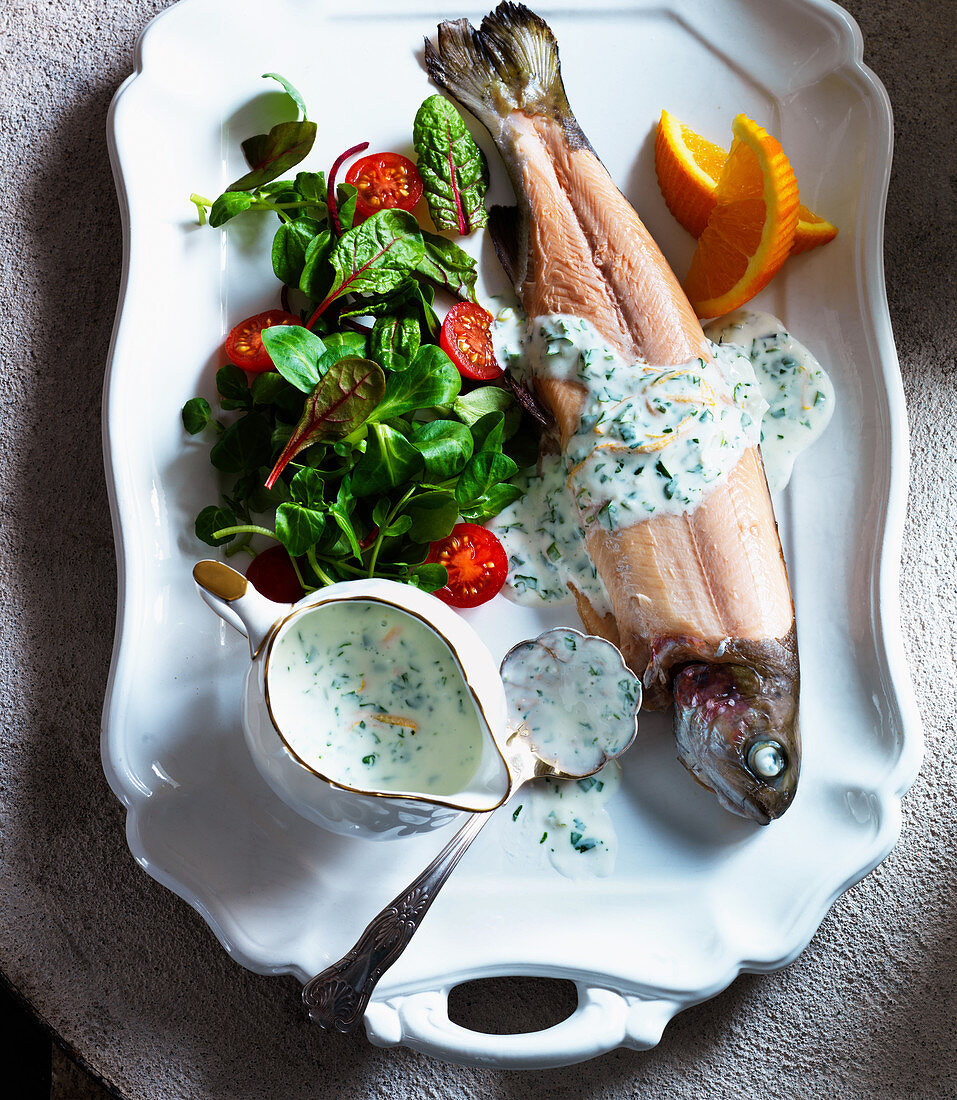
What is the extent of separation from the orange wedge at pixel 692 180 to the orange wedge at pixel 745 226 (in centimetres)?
3

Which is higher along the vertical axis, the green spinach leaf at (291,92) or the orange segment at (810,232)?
the green spinach leaf at (291,92)

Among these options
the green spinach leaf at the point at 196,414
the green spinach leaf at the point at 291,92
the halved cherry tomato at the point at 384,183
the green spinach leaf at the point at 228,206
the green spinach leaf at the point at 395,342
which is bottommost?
the green spinach leaf at the point at 196,414

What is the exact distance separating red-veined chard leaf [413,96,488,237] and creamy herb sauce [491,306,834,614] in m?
0.20

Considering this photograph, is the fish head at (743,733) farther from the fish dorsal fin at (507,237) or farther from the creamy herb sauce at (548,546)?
the fish dorsal fin at (507,237)

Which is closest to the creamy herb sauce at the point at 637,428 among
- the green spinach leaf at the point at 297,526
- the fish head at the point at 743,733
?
the fish head at the point at 743,733

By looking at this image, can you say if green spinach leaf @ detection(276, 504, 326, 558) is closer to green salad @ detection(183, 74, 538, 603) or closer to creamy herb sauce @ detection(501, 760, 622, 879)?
green salad @ detection(183, 74, 538, 603)

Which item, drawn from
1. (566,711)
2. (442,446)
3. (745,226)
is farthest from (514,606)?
(745,226)

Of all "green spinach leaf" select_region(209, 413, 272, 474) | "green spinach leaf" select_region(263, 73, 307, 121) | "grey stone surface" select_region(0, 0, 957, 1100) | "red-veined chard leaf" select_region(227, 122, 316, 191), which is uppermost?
"green spinach leaf" select_region(263, 73, 307, 121)

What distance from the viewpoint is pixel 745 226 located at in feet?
5.26

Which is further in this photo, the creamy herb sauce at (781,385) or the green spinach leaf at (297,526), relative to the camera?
the creamy herb sauce at (781,385)

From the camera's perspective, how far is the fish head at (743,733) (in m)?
1.43

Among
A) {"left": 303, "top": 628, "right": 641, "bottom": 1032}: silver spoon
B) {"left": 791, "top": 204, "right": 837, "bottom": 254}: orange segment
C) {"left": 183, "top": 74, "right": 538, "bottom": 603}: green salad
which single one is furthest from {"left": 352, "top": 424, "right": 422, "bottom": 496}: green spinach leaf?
{"left": 791, "top": 204, "right": 837, "bottom": 254}: orange segment

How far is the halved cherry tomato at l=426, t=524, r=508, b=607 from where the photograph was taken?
1.54 metres

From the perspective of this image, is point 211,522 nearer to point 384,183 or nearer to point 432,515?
point 432,515
